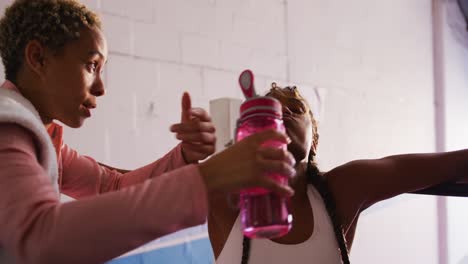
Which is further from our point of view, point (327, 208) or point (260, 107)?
point (327, 208)

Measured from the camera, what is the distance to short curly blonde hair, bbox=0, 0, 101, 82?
63 centimetres

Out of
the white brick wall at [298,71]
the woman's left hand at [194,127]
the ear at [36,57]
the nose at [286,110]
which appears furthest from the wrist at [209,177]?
the white brick wall at [298,71]

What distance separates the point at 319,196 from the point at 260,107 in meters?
0.63

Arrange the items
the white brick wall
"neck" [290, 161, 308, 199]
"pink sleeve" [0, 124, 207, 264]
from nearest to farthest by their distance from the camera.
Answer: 1. "pink sleeve" [0, 124, 207, 264]
2. "neck" [290, 161, 308, 199]
3. the white brick wall

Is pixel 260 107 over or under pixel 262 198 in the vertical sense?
over

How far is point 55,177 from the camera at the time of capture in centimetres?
58

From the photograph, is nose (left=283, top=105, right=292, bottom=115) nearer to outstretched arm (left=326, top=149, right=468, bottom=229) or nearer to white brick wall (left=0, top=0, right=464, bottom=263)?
outstretched arm (left=326, top=149, right=468, bottom=229)

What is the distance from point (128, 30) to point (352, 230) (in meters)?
0.85

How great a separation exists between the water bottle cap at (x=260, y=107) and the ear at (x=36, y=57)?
0.33m

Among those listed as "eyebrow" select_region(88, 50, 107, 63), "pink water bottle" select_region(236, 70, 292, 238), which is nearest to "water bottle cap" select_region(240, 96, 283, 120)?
"pink water bottle" select_region(236, 70, 292, 238)

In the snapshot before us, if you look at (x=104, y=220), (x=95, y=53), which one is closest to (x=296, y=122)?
(x=95, y=53)

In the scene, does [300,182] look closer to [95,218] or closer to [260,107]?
[260,107]

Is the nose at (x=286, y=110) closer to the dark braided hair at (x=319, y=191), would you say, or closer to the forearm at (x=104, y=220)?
the dark braided hair at (x=319, y=191)

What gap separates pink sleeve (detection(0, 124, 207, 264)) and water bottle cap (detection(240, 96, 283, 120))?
11 centimetres
